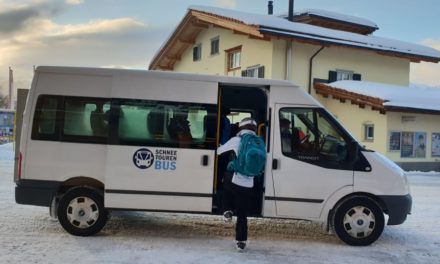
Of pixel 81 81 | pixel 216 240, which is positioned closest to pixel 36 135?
pixel 81 81

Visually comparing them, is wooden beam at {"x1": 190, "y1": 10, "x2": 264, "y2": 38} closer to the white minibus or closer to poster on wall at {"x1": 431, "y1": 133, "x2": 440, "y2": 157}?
poster on wall at {"x1": 431, "y1": 133, "x2": 440, "y2": 157}

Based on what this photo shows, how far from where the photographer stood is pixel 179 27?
25.9 m

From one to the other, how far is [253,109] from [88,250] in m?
3.35

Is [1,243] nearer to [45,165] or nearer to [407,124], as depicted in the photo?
[45,165]

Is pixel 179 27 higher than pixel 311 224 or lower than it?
higher

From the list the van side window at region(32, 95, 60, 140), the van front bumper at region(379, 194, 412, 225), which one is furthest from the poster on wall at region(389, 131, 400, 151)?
the van side window at region(32, 95, 60, 140)

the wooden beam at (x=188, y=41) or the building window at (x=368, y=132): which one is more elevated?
the wooden beam at (x=188, y=41)

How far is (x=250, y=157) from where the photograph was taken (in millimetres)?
6441

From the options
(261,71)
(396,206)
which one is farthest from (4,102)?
(396,206)

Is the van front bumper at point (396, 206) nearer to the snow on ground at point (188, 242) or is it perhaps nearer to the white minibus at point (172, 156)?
the white minibus at point (172, 156)

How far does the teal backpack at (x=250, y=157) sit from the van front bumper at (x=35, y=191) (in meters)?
2.63

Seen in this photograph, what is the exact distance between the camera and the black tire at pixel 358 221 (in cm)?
716

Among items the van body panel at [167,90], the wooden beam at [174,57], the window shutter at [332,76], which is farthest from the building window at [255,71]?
the van body panel at [167,90]

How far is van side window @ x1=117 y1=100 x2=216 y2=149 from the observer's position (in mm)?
7113
